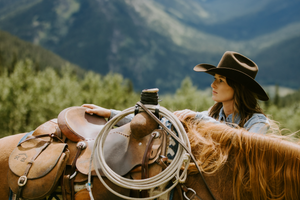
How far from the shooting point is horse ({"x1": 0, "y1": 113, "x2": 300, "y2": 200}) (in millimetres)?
1229

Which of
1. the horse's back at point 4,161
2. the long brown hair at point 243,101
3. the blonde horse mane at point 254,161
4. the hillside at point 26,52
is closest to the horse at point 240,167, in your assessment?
the blonde horse mane at point 254,161

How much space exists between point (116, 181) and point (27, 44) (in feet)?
274

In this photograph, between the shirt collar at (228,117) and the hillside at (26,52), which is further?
the hillside at (26,52)

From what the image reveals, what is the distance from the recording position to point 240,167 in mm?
1296

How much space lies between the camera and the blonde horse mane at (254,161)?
1219 mm

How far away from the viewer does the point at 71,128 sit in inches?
63.5

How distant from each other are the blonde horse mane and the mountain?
10747 centimetres

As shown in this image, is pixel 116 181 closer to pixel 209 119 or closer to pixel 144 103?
pixel 144 103

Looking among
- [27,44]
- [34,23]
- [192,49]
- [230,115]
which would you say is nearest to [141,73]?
[192,49]

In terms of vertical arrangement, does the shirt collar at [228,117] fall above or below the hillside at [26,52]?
above

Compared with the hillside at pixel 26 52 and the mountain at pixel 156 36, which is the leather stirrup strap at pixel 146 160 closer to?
the hillside at pixel 26 52

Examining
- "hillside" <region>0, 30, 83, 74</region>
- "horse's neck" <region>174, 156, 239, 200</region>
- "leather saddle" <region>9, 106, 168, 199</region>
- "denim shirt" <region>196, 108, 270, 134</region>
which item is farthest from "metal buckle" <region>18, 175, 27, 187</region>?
"hillside" <region>0, 30, 83, 74</region>

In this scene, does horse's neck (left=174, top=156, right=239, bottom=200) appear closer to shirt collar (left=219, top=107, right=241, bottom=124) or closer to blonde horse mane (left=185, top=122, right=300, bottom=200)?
blonde horse mane (left=185, top=122, right=300, bottom=200)

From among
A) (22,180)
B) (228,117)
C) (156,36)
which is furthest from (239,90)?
(156,36)
